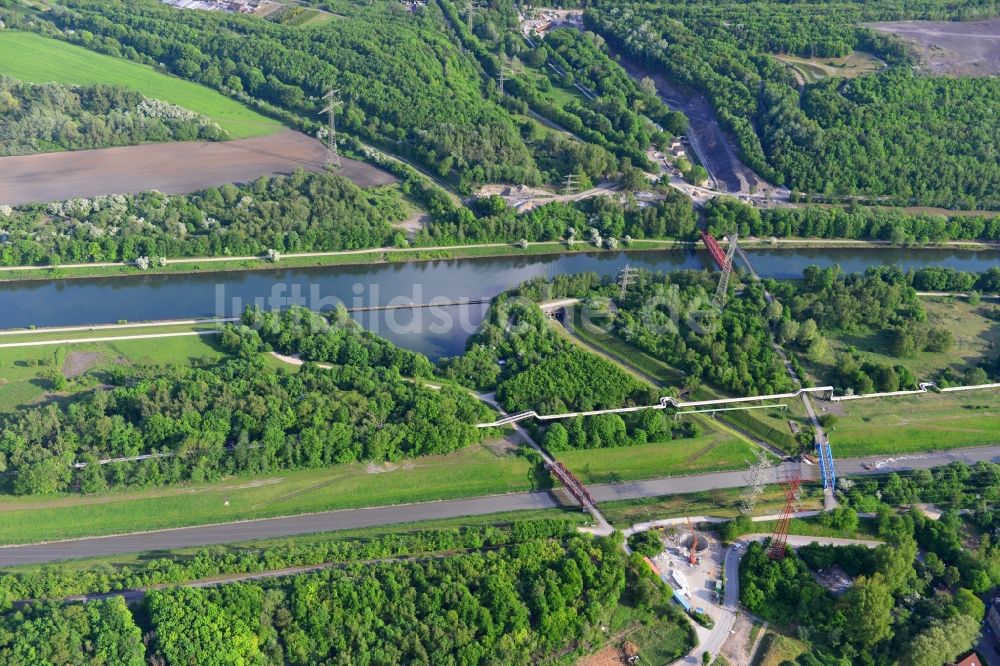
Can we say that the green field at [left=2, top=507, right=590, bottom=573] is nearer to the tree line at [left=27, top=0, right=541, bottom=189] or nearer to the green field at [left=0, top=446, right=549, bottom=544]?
the green field at [left=0, top=446, right=549, bottom=544]

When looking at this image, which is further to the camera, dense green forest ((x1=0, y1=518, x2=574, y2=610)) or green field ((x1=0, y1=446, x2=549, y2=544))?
green field ((x1=0, y1=446, x2=549, y2=544))

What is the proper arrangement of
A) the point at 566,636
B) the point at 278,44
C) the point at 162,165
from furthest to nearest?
the point at 278,44 < the point at 162,165 < the point at 566,636

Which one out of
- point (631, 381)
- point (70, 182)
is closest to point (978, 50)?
point (631, 381)

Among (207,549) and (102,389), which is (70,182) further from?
(207,549)

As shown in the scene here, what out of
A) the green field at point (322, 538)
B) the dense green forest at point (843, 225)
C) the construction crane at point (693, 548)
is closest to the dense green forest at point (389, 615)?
the green field at point (322, 538)

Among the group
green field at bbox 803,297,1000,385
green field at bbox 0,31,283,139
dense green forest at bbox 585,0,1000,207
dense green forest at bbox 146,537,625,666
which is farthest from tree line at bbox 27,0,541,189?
dense green forest at bbox 146,537,625,666

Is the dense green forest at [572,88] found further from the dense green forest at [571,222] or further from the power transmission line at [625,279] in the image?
the power transmission line at [625,279]

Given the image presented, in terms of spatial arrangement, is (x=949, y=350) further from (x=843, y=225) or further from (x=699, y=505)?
(x=699, y=505)

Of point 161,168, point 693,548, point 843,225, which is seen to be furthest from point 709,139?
A: point 161,168
